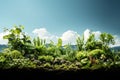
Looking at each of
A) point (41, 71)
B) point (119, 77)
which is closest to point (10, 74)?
point (41, 71)

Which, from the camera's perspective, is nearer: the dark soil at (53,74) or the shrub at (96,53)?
the dark soil at (53,74)

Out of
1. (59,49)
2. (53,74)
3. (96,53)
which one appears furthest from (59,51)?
(53,74)

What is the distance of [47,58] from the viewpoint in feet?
20.5

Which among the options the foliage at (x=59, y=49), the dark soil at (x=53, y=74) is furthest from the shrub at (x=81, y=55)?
the dark soil at (x=53, y=74)

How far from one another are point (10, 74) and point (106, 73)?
1737 mm

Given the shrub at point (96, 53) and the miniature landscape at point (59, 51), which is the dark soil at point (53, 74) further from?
the shrub at point (96, 53)

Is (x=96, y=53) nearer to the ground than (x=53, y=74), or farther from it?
farther from it

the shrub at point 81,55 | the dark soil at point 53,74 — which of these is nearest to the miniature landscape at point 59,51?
the shrub at point 81,55

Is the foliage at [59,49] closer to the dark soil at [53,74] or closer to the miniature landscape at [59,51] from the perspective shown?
the miniature landscape at [59,51]

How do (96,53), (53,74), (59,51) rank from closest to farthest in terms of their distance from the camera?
1. (53,74)
2. (96,53)
3. (59,51)

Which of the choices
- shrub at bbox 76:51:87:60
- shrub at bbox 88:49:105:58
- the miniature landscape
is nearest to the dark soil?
the miniature landscape

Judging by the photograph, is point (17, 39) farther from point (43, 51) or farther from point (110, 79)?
point (110, 79)

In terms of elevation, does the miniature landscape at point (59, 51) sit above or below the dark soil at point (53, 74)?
above

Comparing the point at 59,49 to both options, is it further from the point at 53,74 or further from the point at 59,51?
the point at 53,74
